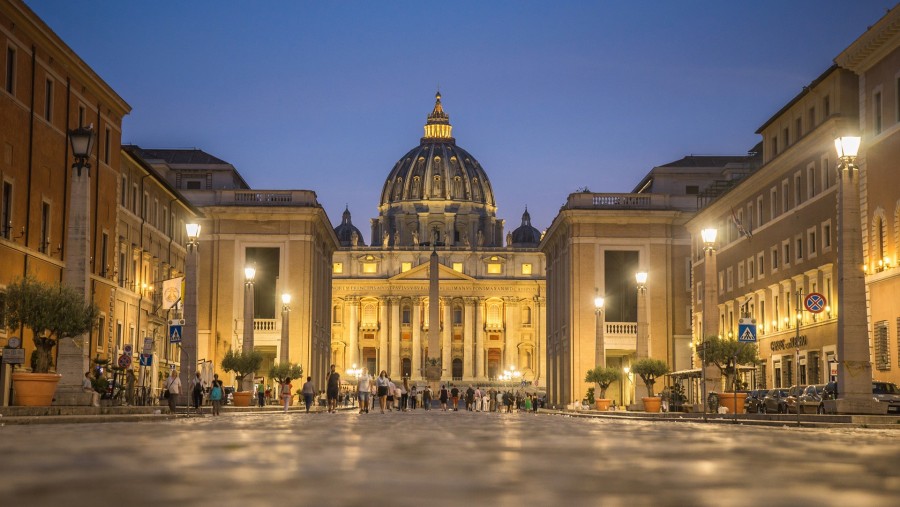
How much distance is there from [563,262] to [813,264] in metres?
47.0

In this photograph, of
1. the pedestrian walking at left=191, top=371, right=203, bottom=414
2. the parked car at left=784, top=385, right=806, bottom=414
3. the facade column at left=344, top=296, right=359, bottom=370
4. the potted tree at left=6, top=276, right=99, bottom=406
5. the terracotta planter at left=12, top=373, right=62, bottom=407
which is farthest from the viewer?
the facade column at left=344, top=296, right=359, bottom=370

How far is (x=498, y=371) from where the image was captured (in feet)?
610

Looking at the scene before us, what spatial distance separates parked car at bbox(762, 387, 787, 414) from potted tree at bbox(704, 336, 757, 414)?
155cm

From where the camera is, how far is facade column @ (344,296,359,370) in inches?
7239

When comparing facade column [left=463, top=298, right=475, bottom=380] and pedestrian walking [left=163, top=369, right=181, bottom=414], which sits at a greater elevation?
facade column [left=463, top=298, right=475, bottom=380]

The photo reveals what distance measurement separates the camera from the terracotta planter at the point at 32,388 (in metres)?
27.1

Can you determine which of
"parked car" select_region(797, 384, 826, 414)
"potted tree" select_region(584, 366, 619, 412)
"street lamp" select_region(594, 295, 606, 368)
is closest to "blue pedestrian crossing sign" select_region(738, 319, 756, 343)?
"parked car" select_region(797, 384, 826, 414)

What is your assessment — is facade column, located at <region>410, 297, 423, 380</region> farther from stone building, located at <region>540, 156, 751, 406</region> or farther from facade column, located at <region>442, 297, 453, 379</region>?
stone building, located at <region>540, 156, 751, 406</region>

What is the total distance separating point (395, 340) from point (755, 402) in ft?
439

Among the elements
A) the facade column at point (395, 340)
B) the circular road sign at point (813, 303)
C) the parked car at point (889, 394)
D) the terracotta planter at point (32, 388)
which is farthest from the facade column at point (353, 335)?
the terracotta planter at point (32, 388)

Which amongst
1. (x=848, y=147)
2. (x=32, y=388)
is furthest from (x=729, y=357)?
(x=32, y=388)

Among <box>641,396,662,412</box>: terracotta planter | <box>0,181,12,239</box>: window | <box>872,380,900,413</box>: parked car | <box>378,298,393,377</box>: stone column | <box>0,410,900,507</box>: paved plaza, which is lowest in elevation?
<box>0,410,900,507</box>: paved plaza

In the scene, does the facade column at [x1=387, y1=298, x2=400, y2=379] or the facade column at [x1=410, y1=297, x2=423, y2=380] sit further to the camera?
the facade column at [x1=410, y1=297, x2=423, y2=380]

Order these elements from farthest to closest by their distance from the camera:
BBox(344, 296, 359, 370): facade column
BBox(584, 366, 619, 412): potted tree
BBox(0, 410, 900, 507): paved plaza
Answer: BBox(344, 296, 359, 370): facade column → BBox(584, 366, 619, 412): potted tree → BBox(0, 410, 900, 507): paved plaza
